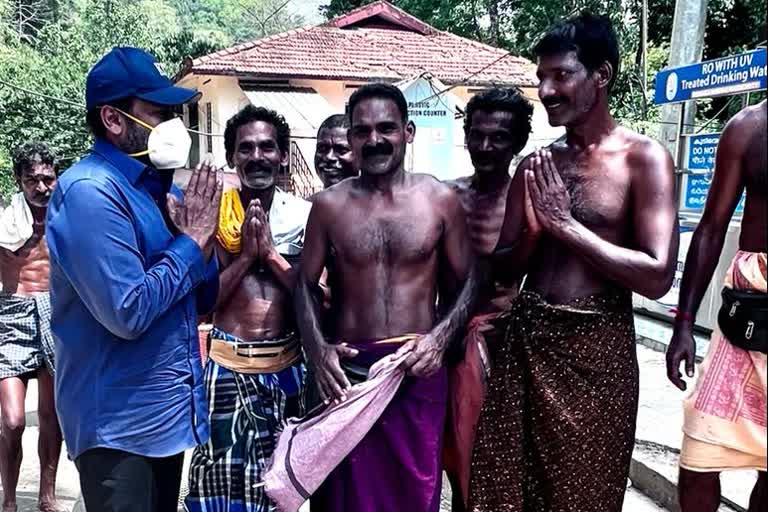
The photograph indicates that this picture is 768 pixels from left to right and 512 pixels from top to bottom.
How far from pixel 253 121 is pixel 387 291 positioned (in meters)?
0.88

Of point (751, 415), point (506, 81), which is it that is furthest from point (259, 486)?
point (506, 81)

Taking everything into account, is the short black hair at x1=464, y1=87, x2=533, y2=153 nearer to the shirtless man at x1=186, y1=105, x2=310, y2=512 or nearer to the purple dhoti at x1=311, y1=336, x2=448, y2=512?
the shirtless man at x1=186, y1=105, x2=310, y2=512

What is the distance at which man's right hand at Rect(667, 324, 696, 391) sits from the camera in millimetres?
2252

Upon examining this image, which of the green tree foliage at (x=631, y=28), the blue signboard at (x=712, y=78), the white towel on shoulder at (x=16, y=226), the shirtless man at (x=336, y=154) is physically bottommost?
the white towel on shoulder at (x=16, y=226)

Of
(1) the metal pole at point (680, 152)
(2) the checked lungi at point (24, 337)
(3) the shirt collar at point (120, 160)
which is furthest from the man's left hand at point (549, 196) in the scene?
(1) the metal pole at point (680, 152)

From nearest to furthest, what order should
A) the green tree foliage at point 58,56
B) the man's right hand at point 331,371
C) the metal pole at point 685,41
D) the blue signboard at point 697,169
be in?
the man's right hand at point 331,371
the blue signboard at point 697,169
the metal pole at point 685,41
the green tree foliage at point 58,56

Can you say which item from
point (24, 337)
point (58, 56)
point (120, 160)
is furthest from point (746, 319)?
Answer: point (58, 56)

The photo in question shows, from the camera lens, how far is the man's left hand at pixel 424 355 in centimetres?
237

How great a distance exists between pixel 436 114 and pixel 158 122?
886cm

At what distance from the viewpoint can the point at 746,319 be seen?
77.7 inches

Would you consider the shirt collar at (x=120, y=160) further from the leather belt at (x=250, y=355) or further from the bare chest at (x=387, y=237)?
the leather belt at (x=250, y=355)

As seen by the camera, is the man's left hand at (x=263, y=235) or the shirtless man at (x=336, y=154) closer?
the man's left hand at (x=263, y=235)

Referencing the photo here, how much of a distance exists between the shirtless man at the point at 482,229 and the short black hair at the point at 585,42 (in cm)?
56

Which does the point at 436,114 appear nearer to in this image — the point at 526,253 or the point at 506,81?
the point at 506,81
